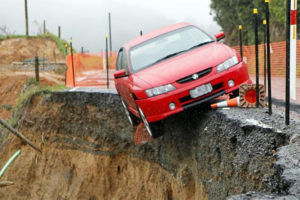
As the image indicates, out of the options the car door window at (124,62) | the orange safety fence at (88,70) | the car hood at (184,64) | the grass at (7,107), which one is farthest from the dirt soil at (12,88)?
the car hood at (184,64)

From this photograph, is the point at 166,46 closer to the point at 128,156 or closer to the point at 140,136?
the point at 140,136

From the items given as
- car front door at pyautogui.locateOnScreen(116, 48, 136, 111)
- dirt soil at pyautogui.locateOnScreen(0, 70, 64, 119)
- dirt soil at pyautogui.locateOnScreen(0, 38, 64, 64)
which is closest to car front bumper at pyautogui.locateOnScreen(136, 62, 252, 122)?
car front door at pyautogui.locateOnScreen(116, 48, 136, 111)

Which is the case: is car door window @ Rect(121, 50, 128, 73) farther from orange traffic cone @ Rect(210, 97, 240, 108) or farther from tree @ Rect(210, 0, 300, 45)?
tree @ Rect(210, 0, 300, 45)

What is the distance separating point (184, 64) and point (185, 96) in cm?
62

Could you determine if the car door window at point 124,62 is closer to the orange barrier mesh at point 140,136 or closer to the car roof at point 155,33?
the car roof at point 155,33

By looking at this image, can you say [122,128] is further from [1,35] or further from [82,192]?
[1,35]

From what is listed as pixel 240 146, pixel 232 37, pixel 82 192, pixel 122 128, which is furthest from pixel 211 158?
pixel 232 37

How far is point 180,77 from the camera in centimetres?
770

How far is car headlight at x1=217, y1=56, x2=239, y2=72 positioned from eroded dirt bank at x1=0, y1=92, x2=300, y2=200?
29.3 inches

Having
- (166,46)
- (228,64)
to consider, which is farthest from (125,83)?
(228,64)

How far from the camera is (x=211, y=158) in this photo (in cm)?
751

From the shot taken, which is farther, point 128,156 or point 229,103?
point 128,156

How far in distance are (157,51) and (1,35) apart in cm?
4167

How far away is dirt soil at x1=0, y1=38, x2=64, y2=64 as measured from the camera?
1759 inches
